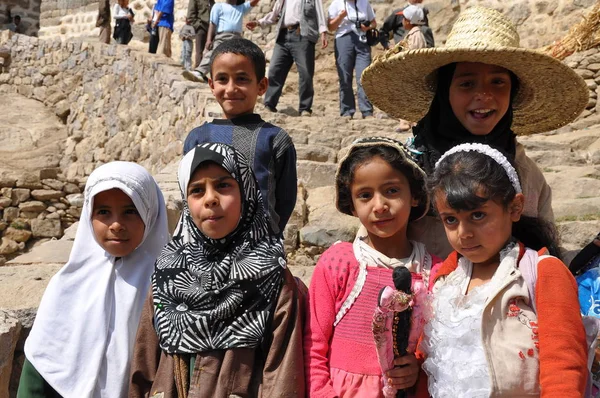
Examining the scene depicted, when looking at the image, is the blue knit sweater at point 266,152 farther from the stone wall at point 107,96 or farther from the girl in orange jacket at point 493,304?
the stone wall at point 107,96

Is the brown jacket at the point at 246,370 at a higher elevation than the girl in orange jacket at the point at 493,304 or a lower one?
lower

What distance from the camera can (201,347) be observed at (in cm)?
207

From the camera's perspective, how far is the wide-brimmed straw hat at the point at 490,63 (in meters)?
2.40

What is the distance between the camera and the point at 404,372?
1.93m

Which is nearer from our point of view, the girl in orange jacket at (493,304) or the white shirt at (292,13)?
the girl in orange jacket at (493,304)

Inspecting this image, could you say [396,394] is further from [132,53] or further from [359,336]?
[132,53]

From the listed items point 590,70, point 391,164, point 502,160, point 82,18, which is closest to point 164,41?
point 82,18

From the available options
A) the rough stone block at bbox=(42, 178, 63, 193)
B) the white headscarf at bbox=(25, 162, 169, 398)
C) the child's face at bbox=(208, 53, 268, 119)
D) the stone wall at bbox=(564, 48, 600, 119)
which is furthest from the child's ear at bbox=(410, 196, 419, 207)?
the rough stone block at bbox=(42, 178, 63, 193)

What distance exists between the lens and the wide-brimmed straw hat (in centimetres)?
240

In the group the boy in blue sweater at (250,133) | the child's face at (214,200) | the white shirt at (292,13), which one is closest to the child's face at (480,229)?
the child's face at (214,200)

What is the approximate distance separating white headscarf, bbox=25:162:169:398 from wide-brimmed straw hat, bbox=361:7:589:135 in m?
1.01

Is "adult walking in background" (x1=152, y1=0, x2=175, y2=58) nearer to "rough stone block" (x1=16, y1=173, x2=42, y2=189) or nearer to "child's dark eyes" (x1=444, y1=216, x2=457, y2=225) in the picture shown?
"rough stone block" (x1=16, y1=173, x2=42, y2=189)

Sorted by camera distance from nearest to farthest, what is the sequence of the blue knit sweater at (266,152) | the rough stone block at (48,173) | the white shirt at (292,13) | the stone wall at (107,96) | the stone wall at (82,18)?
the blue knit sweater at (266,152)
the white shirt at (292,13)
the stone wall at (107,96)
the rough stone block at (48,173)
the stone wall at (82,18)

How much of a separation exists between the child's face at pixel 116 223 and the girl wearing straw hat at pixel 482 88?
3.17 feet
